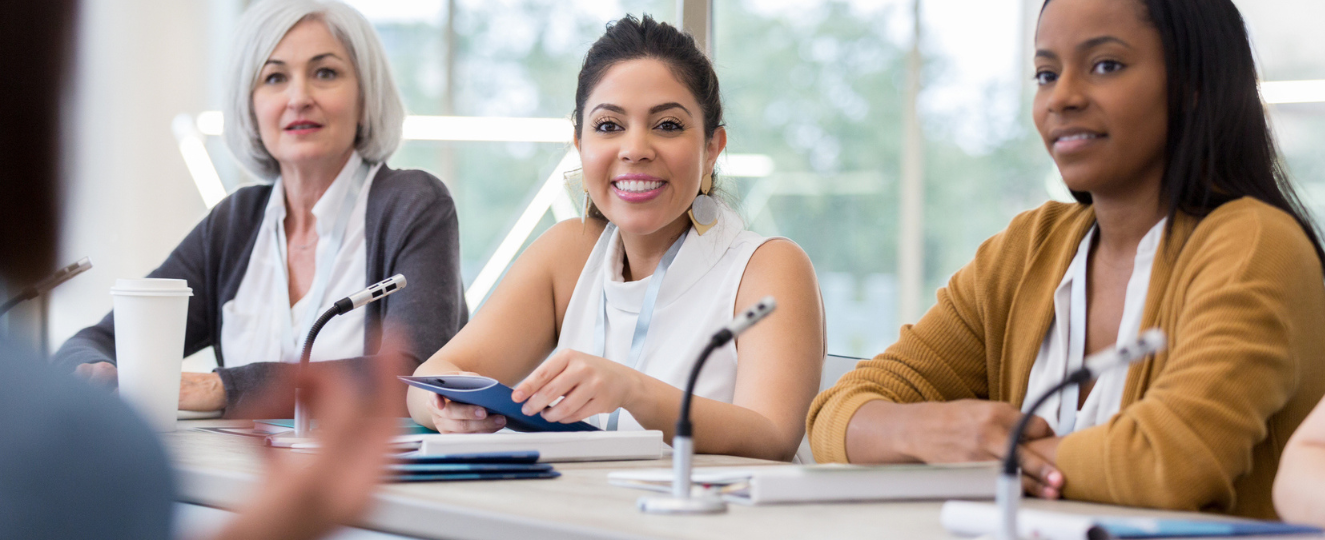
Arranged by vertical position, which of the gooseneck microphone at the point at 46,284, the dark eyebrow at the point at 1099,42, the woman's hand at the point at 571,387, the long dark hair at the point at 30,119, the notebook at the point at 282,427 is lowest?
the notebook at the point at 282,427

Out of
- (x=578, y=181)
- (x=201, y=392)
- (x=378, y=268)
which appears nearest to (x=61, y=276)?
(x=201, y=392)

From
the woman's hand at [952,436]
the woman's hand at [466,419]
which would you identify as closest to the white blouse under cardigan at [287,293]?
the woman's hand at [466,419]

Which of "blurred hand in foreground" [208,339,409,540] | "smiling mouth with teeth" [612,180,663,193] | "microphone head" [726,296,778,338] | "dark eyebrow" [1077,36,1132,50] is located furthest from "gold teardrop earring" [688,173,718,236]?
"blurred hand in foreground" [208,339,409,540]

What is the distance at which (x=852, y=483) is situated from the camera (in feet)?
3.88

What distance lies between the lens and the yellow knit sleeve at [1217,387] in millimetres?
1237

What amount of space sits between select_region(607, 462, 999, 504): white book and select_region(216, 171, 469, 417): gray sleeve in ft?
4.16

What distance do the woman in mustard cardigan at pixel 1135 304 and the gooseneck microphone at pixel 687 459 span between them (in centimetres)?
45

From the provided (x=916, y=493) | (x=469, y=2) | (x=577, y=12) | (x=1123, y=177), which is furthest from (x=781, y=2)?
(x=916, y=493)

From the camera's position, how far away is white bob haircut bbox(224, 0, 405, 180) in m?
2.78

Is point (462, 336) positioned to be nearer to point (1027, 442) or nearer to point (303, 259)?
point (303, 259)

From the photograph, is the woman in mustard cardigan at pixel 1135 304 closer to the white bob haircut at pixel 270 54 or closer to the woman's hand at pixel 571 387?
the woman's hand at pixel 571 387

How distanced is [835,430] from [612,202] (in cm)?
80

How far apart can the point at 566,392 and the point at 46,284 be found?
3.78 feet

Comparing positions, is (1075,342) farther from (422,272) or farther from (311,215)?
(311,215)
